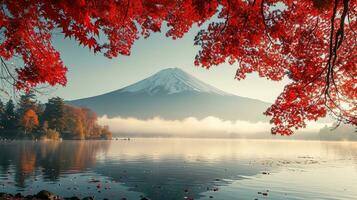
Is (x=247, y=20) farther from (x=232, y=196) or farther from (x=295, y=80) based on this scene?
(x=232, y=196)

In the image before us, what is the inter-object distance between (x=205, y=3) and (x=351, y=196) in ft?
A: 98.3

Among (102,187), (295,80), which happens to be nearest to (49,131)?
(102,187)

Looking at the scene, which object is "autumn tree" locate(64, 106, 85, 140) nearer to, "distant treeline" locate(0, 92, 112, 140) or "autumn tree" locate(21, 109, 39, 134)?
"distant treeline" locate(0, 92, 112, 140)

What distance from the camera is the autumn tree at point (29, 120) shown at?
118875mm

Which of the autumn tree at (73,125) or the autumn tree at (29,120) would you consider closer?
the autumn tree at (29,120)

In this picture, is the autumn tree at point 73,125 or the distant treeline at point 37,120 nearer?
the distant treeline at point 37,120

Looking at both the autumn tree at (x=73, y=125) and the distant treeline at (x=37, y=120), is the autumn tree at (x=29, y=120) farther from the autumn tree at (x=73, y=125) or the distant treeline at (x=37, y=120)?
the autumn tree at (x=73, y=125)

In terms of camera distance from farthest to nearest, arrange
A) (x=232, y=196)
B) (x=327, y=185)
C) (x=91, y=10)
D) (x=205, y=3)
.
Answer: (x=327, y=185) → (x=232, y=196) → (x=205, y=3) → (x=91, y=10)

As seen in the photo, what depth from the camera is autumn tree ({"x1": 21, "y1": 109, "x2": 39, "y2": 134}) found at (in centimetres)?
11888

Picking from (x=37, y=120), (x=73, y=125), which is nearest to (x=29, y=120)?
(x=37, y=120)

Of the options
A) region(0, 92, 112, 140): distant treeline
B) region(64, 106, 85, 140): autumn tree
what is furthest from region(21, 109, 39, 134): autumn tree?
region(64, 106, 85, 140): autumn tree

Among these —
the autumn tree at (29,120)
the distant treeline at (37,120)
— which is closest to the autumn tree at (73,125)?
the distant treeline at (37,120)

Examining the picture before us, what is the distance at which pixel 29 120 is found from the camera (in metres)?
121

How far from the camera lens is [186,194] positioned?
32.5 meters
